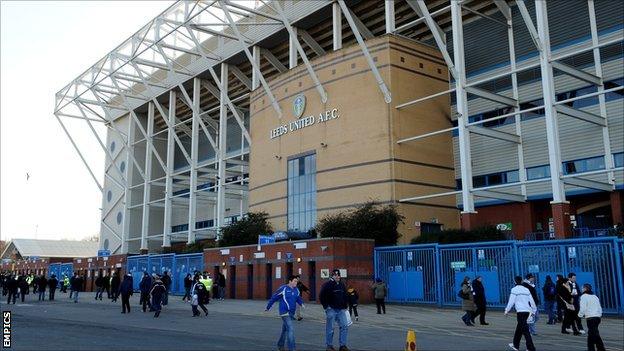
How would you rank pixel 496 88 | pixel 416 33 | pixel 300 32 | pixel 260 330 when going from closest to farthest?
pixel 260 330 < pixel 496 88 < pixel 416 33 < pixel 300 32

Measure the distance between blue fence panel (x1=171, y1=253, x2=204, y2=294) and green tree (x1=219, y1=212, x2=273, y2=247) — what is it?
190 centimetres

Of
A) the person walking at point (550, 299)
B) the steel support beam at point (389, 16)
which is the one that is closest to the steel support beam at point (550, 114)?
the steel support beam at point (389, 16)

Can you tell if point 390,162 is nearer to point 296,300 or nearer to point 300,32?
point 300,32

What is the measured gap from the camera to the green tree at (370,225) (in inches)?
1136

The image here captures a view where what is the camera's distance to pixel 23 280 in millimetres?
30797

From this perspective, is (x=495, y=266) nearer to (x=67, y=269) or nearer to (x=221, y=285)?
(x=221, y=285)

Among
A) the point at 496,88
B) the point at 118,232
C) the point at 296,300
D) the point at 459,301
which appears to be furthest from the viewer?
the point at 118,232

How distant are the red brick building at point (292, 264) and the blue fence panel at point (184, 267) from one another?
2.19 metres

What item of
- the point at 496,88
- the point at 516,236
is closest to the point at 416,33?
the point at 496,88

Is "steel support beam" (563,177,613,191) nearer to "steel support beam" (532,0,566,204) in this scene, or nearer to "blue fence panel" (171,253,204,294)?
"steel support beam" (532,0,566,204)

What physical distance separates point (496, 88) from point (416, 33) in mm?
6737

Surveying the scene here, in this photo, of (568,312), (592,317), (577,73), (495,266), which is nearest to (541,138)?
(577,73)

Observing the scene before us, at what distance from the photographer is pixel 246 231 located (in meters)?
35.6

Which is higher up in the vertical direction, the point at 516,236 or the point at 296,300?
the point at 516,236
